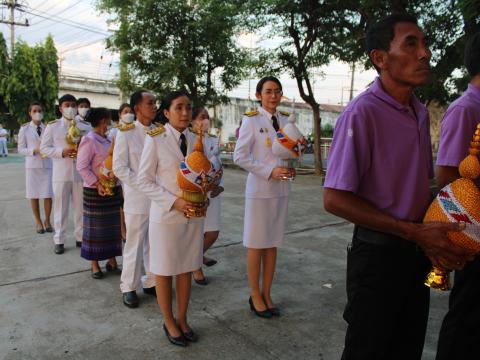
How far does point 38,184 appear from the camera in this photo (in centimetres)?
562

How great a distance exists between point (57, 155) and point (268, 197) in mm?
2889

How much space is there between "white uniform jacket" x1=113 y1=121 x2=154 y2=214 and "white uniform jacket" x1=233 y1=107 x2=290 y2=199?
0.80 metres

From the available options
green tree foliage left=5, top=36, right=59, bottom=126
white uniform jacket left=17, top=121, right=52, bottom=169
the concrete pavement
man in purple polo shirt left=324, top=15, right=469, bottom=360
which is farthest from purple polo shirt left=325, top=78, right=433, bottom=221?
green tree foliage left=5, top=36, right=59, bottom=126

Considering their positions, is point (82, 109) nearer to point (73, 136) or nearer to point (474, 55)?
point (73, 136)

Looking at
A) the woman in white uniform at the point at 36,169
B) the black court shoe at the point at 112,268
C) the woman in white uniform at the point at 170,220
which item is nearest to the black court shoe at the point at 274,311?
the woman in white uniform at the point at 170,220

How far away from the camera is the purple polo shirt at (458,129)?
180 cm

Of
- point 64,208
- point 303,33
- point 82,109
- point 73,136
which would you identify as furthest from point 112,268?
point 303,33

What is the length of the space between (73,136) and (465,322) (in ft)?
13.5

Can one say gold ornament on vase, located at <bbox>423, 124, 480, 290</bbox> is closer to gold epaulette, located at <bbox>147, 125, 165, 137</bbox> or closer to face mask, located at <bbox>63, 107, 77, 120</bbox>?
gold epaulette, located at <bbox>147, 125, 165, 137</bbox>

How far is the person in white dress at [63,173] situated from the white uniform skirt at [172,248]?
2470mm

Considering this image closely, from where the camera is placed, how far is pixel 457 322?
1.96 m

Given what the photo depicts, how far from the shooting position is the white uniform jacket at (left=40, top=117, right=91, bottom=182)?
4867mm

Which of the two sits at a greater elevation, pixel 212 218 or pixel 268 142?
pixel 268 142

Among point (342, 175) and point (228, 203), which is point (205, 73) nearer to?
point (228, 203)
